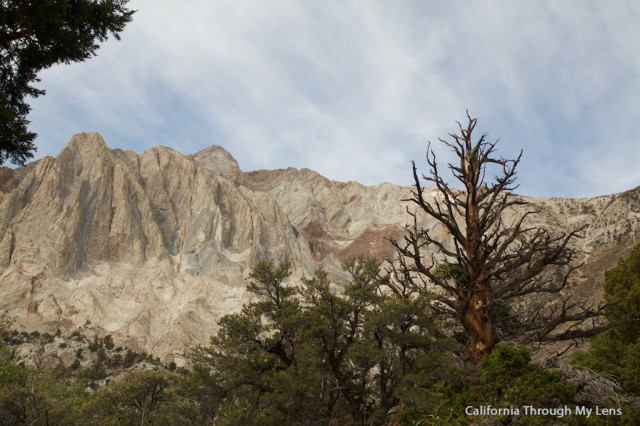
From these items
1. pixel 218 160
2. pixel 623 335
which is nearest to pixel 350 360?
pixel 623 335

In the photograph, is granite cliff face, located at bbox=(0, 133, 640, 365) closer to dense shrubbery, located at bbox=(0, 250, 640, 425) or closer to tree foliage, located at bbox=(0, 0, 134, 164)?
dense shrubbery, located at bbox=(0, 250, 640, 425)

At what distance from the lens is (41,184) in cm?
9500

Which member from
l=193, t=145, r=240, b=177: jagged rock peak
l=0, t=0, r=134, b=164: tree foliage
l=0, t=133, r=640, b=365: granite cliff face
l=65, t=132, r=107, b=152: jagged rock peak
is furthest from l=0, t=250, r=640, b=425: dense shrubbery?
l=193, t=145, r=240, b=177: jagged rock peak

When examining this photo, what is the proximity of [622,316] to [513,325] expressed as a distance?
5910 millimetres

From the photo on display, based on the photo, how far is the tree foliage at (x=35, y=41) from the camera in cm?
948

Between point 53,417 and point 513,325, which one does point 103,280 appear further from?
point 513,325

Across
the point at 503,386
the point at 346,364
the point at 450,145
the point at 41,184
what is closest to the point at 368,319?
the point at 346,364

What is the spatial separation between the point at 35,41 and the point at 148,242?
91.2 meters

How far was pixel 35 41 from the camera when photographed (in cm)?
1048

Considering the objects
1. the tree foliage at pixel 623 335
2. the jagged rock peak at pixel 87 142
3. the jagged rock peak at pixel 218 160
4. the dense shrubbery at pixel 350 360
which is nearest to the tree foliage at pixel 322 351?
the dense shrubbery at pixel 350 360

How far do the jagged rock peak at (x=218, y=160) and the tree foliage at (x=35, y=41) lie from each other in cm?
16215

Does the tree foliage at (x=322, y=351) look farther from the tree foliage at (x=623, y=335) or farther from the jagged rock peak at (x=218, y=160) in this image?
the jagged rock peak at (x=218, y=160)

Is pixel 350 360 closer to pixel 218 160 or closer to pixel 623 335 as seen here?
pixel 623 335

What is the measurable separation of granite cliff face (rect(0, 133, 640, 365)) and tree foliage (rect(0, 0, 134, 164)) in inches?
2213
